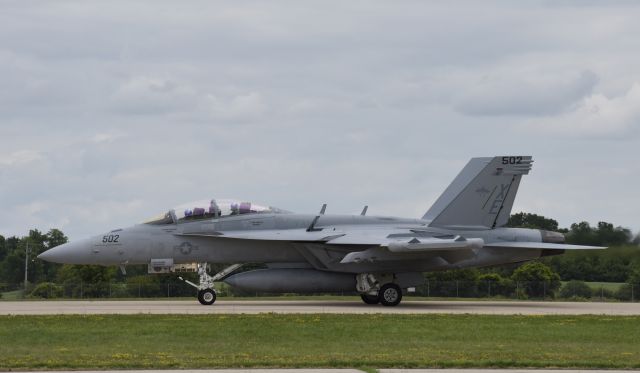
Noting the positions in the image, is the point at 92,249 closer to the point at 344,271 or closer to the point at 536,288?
the point at 344,271

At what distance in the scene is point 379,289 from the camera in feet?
99.9

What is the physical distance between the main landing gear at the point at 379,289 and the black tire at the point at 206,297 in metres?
4.07

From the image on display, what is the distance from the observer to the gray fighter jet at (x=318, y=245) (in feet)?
98.6

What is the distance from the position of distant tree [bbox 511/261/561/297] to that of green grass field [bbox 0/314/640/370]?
1557 cm

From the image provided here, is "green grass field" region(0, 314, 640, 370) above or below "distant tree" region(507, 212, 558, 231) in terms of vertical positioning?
below

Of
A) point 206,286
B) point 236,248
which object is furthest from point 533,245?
point 206,286

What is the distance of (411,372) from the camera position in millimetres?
14133

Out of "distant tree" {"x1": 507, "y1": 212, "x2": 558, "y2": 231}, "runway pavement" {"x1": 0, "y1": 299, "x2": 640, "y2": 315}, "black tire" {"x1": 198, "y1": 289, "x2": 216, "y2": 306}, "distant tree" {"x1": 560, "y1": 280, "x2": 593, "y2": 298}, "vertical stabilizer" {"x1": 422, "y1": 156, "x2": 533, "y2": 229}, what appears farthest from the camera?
"distant tree" {"x1": 507, "y1": 212, "x2": 558, "y2": 231}

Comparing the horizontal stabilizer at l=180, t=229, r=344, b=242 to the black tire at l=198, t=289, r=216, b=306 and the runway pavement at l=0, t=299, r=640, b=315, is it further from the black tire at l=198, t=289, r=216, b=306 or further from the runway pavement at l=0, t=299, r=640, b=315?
the runway pavement at l=0, t=299, r=640, b=315

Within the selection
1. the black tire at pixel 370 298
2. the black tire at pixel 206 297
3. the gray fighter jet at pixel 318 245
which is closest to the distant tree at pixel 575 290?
the gray fighter jet at pixel 318 245

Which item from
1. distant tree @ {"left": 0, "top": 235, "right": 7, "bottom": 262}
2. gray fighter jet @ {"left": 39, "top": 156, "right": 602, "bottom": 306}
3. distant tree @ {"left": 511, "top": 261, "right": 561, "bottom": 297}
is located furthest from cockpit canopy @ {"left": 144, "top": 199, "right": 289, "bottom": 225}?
distant tree @ {"left": 0, "top": 235, "right": 7, "bottom": 262}

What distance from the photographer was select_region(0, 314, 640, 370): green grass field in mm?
15539

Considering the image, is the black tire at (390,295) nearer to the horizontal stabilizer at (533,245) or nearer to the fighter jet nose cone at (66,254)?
the horizontal stabilizer at (533,245)

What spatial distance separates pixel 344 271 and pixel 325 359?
14755 millimetres
